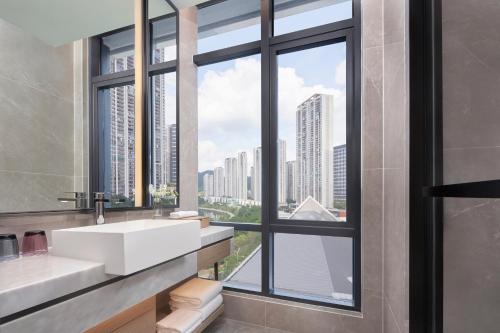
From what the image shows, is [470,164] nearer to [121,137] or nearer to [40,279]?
[40,279]

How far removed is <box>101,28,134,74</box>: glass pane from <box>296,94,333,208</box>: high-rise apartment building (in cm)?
142

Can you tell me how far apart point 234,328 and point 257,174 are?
1.32m

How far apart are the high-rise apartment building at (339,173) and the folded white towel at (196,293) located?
3.99 feet

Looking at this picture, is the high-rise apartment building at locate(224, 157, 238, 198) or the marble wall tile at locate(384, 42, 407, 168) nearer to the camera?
the marble wall tile at locate(384, 42, 407, 168)

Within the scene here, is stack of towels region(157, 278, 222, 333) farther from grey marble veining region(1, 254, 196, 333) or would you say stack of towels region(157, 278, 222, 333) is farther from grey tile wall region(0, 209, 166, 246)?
grey tile wall region(0, 209, 166, 246)

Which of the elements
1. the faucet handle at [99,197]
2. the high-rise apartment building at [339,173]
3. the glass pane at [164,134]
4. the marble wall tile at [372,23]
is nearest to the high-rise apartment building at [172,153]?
the glass pane at [164,134]

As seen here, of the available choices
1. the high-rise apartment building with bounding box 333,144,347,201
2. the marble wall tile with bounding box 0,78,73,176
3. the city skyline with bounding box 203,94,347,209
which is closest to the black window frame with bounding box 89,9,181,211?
the marble wall tile with bounding box 0,78,73,176

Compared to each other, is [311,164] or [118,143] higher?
[118,143]

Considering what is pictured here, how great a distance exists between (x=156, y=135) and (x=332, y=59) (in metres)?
1.65

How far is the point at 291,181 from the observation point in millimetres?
2289

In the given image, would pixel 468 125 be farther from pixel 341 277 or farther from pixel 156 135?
pixel 156 135

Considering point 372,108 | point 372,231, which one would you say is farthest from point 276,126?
point 372,231

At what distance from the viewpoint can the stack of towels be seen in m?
1.67

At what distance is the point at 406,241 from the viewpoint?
4.29ft
